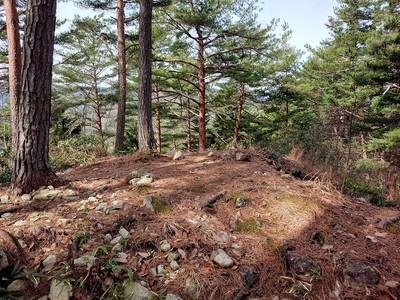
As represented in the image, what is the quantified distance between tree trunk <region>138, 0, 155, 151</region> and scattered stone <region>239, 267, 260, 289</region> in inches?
148

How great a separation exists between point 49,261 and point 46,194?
1240mm

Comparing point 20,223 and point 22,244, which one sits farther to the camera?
point 20,223

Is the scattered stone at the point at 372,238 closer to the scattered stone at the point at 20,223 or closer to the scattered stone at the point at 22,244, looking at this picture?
the scattered stone at the point at 22,244

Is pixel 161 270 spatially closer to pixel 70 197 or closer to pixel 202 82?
pixel 70 197

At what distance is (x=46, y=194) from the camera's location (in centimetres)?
259

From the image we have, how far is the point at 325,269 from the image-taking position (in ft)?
5.31

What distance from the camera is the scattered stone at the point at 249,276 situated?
152 centimetres

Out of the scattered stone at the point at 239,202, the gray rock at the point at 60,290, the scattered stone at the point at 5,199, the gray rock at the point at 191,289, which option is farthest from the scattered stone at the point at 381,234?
the scattered stone at the point at 5,199

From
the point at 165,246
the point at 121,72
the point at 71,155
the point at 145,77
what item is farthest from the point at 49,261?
the point at 121,72

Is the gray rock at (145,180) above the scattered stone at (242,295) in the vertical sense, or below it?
above

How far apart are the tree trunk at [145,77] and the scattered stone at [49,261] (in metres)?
3.47

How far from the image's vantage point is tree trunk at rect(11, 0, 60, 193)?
8.76ft

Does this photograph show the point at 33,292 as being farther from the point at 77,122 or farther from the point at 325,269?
the point at 77,122

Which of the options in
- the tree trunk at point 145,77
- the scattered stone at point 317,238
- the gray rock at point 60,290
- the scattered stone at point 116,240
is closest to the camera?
the gray rock at point 60,290
